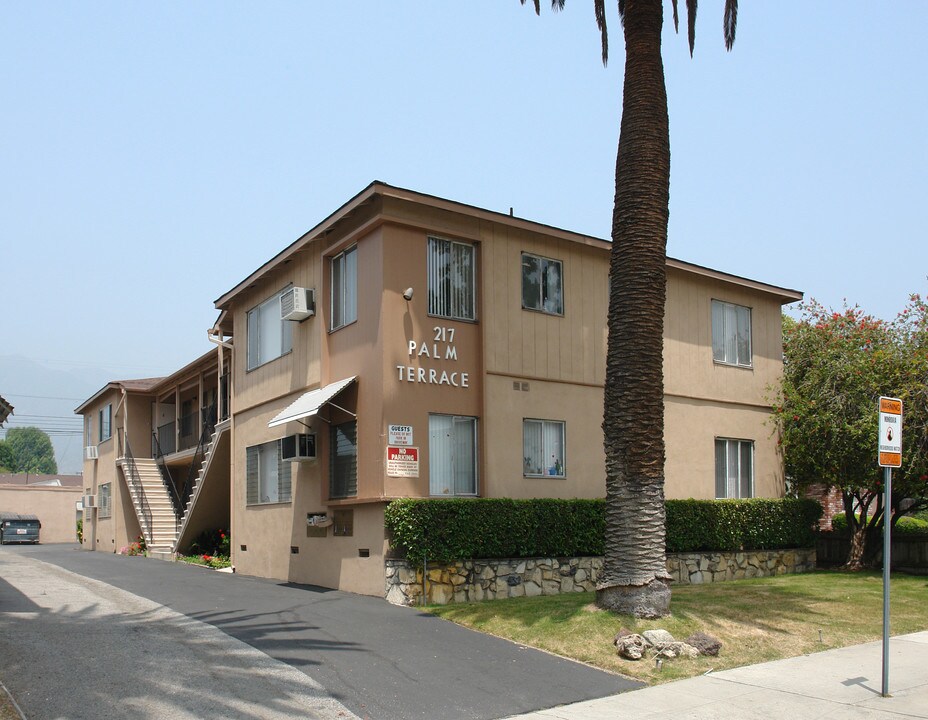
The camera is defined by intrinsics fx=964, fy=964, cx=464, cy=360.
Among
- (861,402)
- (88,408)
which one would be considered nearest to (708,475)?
(861,402)

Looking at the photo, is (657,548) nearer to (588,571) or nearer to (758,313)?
(588,571)

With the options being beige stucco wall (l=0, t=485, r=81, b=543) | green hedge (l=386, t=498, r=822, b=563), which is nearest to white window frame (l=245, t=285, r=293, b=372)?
green hedge (l=386, t=498, r=822, b=563)

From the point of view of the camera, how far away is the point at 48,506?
5384 centimetres

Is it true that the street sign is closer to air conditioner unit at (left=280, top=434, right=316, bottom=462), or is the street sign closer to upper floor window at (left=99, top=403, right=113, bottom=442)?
air conditioner unit at (left=280, top=434, right=316, bottom=462)

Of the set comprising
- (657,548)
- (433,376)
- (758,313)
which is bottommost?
(657,548)

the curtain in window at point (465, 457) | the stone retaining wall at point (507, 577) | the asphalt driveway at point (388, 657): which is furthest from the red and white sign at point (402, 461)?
the asphalt driveway at point (388, 657)

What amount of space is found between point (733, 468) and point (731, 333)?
307 centimetres

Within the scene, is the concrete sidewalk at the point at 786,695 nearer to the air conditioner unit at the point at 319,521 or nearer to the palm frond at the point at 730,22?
the air conditioner unit at the point at 319,521

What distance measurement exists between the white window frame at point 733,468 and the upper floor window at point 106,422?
2306cm

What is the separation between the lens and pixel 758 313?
74.3ft

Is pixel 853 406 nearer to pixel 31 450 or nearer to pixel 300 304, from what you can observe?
pixel 300 304

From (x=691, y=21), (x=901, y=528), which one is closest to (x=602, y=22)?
(x=691, y=21)

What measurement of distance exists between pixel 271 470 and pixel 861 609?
11588 millimetres

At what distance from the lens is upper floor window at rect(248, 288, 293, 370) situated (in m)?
19.7
